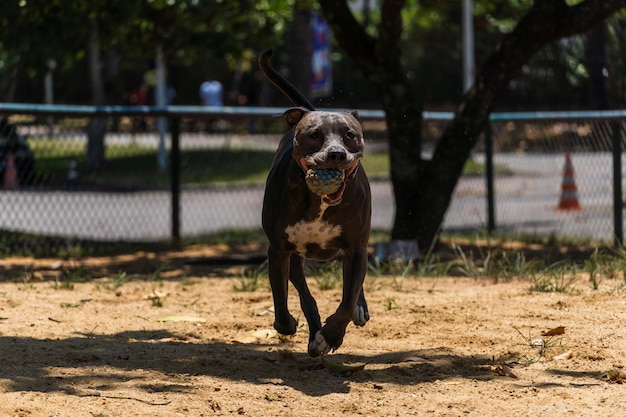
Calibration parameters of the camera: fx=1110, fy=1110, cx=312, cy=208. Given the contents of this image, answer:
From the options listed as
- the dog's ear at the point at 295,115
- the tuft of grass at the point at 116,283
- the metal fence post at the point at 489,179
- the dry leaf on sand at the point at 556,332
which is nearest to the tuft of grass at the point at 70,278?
the tuft of grass at the point at 116,283

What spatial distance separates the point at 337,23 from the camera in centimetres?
945

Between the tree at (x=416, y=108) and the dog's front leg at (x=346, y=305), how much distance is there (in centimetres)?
376

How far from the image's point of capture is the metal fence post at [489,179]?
37.5 ft

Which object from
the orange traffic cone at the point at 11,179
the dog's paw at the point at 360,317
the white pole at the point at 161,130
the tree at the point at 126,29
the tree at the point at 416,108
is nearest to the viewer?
the dog's paw at the point at 360,317

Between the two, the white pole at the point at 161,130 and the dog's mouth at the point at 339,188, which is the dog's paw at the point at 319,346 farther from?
the white pole at the point at 161,130

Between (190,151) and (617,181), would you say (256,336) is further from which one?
(190,151)

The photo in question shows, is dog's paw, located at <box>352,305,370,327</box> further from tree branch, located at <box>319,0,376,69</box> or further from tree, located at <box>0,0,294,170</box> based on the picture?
tree, located at <box>0,0,294,170</box>

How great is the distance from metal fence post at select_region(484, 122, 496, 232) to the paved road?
0.60 ft

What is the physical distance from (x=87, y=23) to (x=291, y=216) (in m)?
5.91

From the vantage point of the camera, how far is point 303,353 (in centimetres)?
586

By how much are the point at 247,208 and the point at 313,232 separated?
7630mm

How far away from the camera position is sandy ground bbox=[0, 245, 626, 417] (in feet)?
15.6

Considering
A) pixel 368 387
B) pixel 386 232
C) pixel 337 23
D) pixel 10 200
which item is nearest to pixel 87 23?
pixel 10 200

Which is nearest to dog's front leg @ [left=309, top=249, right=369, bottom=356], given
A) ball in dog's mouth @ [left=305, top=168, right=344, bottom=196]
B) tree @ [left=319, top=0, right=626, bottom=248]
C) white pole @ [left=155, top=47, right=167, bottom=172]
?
ball in dog's mouth @ [left=305, top=168, right=344, bottom=196]
